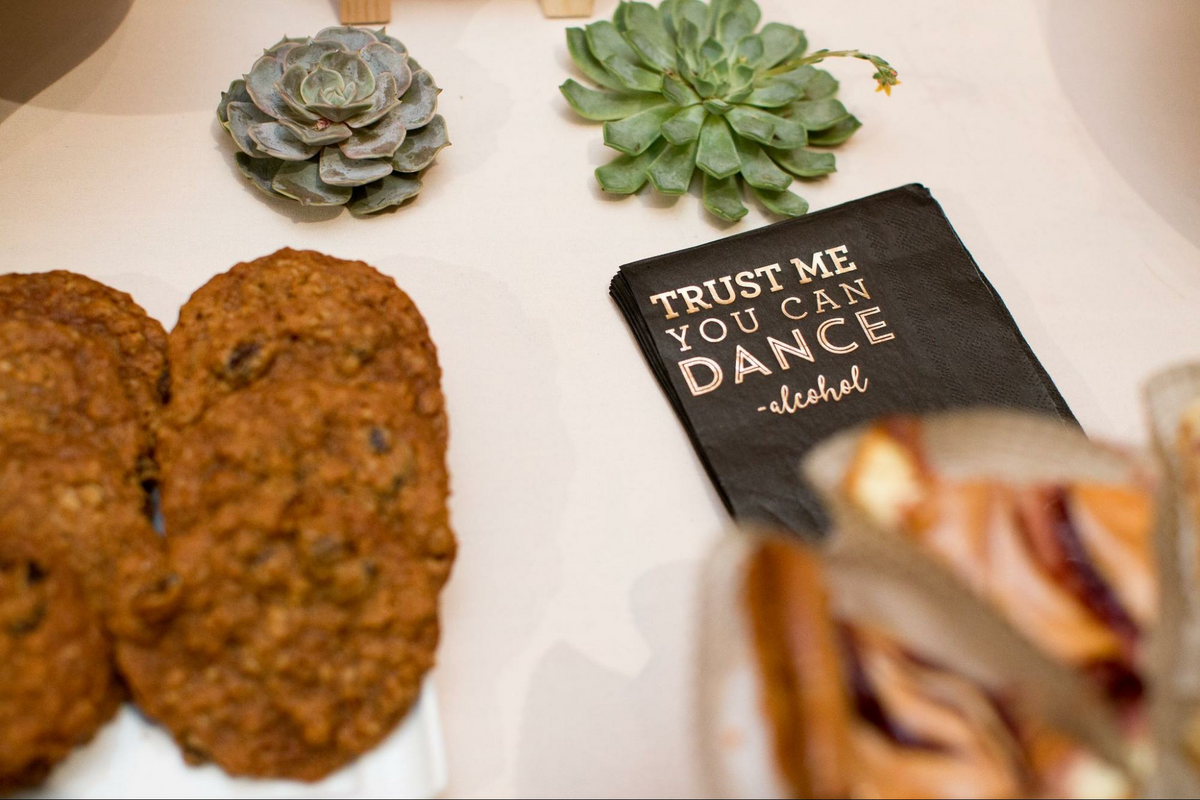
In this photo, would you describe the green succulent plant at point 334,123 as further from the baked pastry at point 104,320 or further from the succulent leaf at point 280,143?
the baked pastry at point 104,320

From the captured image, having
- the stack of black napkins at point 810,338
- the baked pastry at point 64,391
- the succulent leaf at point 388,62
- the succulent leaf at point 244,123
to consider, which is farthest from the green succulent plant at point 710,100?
the baked pastry at point 64,391

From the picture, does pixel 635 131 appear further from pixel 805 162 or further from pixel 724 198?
pixel 805 162

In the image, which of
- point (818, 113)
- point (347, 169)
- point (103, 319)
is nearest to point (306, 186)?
point (347, 169)

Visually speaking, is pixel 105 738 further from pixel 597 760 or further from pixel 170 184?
pixel 170 184

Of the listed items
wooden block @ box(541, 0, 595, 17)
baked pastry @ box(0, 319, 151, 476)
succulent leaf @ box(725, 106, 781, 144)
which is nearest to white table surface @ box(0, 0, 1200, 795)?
wooden block @ box(541, 0, 595, 17)

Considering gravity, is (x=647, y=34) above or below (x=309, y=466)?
above

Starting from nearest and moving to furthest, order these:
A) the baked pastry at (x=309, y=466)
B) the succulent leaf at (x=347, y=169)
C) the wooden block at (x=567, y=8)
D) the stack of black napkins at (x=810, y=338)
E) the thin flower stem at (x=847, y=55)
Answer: the baked pastry at (x=309, y=466)
the stack of black napkins at (x=810, y=338)
the succulent leaf at (x=347, y=169)
the thin flower stem at (x=847, y=55)
the wooden block at (x=567, y=8)
